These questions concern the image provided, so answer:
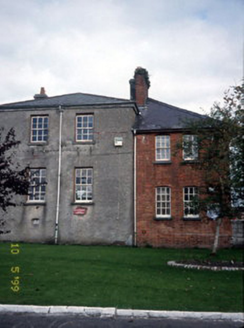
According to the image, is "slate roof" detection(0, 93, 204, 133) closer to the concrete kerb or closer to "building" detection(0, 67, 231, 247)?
"building" detection(0, 67, 231, 247)

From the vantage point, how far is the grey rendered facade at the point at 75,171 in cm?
2342

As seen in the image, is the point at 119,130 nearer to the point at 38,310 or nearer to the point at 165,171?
the point at 165,171

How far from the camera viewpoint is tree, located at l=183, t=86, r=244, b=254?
46.4ft

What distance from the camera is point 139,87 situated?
2805cm

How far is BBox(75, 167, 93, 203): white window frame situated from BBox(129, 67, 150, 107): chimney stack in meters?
6.69

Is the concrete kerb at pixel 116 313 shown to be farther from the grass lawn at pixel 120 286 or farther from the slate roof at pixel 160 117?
the slate roof at pixel 160 117

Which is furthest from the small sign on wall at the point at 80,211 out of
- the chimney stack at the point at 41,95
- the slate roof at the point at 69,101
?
the chimney stack at the point at 41,95

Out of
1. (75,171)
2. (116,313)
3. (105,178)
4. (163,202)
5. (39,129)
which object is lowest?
(116,313)

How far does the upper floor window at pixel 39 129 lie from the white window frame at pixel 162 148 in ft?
22.8

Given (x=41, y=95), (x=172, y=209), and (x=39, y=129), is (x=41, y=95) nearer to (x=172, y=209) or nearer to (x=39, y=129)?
(x=39, y=129)

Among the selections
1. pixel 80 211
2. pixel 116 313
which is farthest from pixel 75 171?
pixel 116 313

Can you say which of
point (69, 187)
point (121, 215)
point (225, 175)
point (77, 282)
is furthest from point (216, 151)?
point (69, 187)

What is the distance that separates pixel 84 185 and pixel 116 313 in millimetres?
17063

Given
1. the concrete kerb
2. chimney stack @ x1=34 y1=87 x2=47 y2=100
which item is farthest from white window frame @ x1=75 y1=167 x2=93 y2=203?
the concrete kerb
